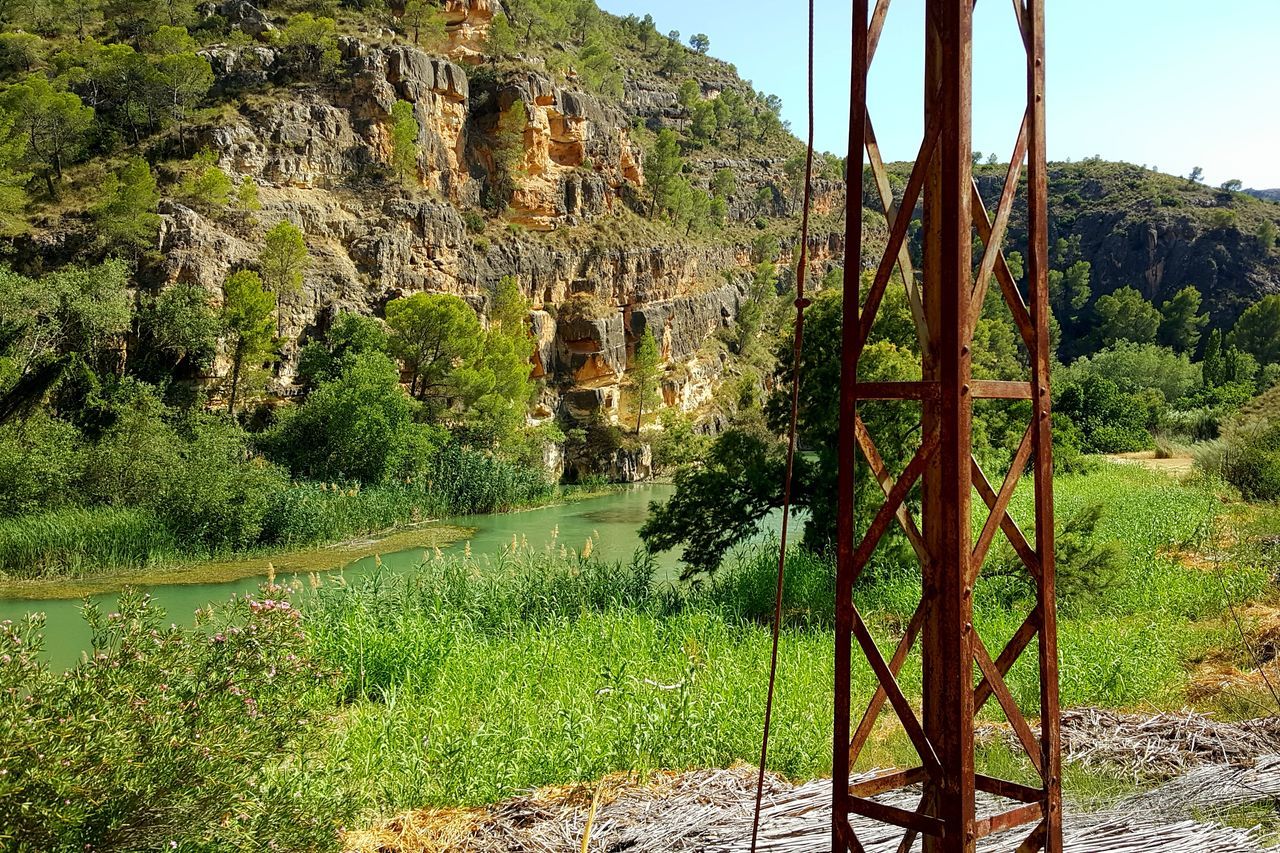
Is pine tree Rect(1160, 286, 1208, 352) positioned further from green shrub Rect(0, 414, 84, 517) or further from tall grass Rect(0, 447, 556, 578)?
green shrub Rect(0, 414, 84, 517)

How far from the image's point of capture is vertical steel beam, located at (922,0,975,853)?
262cm

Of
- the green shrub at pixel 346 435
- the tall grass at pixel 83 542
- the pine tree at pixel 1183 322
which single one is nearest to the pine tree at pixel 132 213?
the green shrub at pixel 346 435

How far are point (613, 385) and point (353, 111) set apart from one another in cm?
1600

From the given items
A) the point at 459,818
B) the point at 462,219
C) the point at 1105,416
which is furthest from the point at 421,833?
the point at 462,219

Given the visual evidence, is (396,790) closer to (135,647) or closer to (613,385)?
(135,647)

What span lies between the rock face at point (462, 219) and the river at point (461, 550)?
6.13 metres

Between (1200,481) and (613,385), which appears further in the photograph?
(613,385)

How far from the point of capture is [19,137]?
93.4 ft

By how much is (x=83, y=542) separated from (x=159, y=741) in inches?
637

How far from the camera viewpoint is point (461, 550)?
20828 millimetres

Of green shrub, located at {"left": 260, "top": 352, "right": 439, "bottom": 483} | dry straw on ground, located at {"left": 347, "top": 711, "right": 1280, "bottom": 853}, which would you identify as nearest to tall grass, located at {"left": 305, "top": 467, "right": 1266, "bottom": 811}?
dry straw on ground, located at {"left": 347, "top": 711, "right": 1280, "bottom": 853}

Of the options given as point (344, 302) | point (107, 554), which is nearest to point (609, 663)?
point (107, 554)

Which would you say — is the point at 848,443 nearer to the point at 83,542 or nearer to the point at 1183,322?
the point at 83,542

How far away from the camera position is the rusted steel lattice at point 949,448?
2.65 meters
